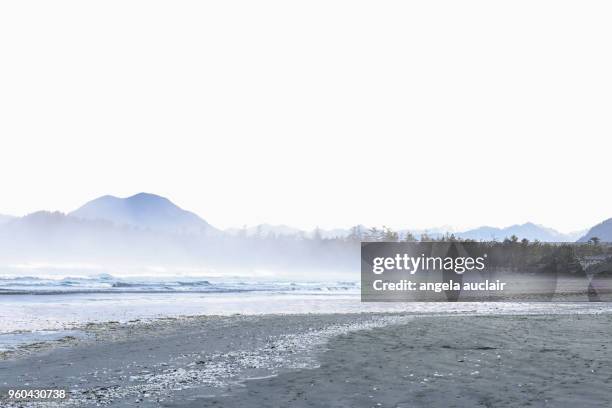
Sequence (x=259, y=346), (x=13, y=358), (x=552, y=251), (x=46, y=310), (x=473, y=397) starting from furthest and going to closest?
(x=552, y=251), (x=46, y=310), (x=259, y=346), (x=13, y=358), (x=473, y=397)

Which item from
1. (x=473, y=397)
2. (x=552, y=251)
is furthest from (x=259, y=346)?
(x=552, y=251)

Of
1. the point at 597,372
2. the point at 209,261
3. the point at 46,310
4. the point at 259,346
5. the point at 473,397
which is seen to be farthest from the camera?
the point at 209,261

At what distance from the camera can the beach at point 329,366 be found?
9344 mm

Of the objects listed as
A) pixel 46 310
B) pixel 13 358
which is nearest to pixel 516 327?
pixel 13 358

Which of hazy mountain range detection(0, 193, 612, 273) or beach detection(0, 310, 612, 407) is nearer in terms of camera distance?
beach detection(0, 310, 612, 407)

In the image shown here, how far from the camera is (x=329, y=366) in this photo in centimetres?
1210

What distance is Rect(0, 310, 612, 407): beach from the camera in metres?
9.34

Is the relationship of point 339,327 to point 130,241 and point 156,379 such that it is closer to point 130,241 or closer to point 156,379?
point 156,379

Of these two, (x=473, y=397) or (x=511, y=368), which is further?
(x=511, y=368)

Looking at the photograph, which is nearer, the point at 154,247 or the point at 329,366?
the point at 329,366

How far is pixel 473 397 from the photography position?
924 centimetres

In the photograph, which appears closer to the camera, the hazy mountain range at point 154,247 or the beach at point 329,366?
the beach at point 329,366

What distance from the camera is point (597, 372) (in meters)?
11.0

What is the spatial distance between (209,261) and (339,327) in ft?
474
